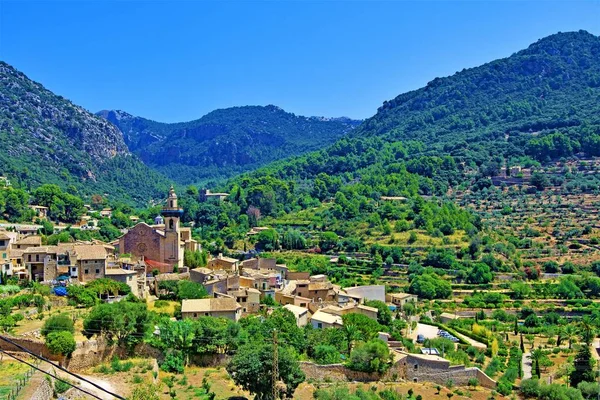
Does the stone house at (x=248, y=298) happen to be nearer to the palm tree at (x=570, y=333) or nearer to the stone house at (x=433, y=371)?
the stone house at (x=433, y=371)

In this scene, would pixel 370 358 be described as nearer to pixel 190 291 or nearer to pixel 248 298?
pixel 248 298

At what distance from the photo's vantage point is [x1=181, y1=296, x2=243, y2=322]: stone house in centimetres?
3036

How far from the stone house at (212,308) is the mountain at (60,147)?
4960 centimetres

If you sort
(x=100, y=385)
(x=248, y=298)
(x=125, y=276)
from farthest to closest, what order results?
(x=248, y=298) → (x=125, y=276) → (x=100, y=385)

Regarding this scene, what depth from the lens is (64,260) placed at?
32719 mm

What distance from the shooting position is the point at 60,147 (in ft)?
319

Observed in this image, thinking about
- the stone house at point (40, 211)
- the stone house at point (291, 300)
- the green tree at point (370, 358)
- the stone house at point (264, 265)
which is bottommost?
the green tree at point (370, 358)

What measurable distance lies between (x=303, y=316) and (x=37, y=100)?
81877 millimetres

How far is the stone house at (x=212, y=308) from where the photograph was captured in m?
30.4

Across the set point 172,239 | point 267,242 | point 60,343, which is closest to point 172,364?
point 60,343

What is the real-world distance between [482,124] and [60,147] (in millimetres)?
71141

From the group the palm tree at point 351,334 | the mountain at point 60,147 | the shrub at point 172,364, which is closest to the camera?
the shrub at point 172,364

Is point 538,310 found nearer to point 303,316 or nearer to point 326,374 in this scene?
point 303,316

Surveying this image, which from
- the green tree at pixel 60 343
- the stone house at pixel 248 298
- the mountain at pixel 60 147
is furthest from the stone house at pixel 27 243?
the mountain at pixel 60 147
